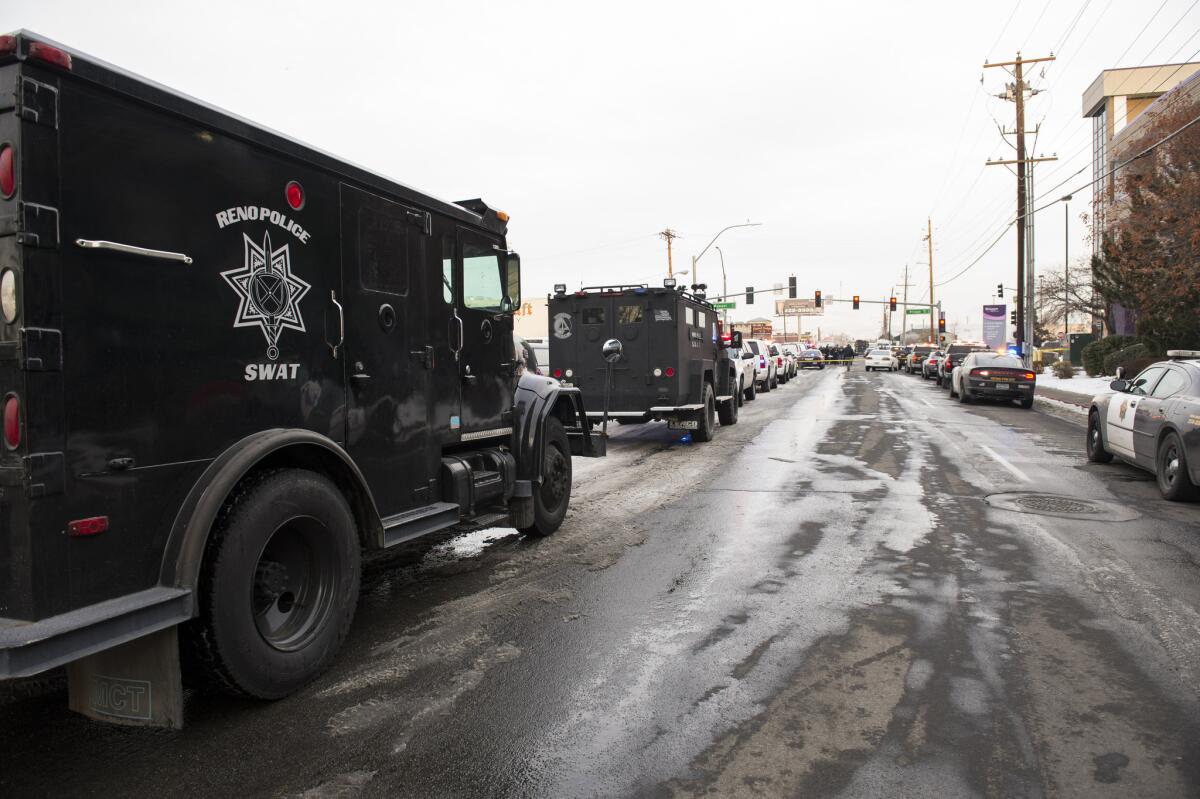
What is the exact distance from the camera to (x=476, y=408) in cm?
588

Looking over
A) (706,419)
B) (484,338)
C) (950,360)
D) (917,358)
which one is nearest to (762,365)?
(950,360)

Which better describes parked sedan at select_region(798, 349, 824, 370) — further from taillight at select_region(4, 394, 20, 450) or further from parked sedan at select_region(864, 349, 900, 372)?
taillight at select_region(4, 394, 20, 450)

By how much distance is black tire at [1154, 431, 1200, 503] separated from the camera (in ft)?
27.4

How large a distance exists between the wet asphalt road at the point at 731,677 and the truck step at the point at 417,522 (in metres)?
0.52

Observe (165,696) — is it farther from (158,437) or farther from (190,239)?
(190,239)

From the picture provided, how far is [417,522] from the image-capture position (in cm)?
496

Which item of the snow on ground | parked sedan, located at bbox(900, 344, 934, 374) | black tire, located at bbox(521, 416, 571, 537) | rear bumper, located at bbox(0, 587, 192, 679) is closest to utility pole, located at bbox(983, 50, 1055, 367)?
the snow on ground

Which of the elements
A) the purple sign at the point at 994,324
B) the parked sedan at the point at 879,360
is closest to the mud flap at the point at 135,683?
the purple sign at the point at 994,324

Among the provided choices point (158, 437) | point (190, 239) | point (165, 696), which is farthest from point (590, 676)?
point (190, 239)

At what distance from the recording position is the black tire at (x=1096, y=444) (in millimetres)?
11312

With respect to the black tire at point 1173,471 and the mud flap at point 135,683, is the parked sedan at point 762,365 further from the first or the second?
the mud flap at point 135,683

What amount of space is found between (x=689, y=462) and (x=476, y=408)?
6.41 meters

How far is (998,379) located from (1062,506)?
1498 cm

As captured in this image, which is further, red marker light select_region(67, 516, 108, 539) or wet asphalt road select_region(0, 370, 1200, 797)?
wet asphalt road select_region(0, 370, 1200, 797)
